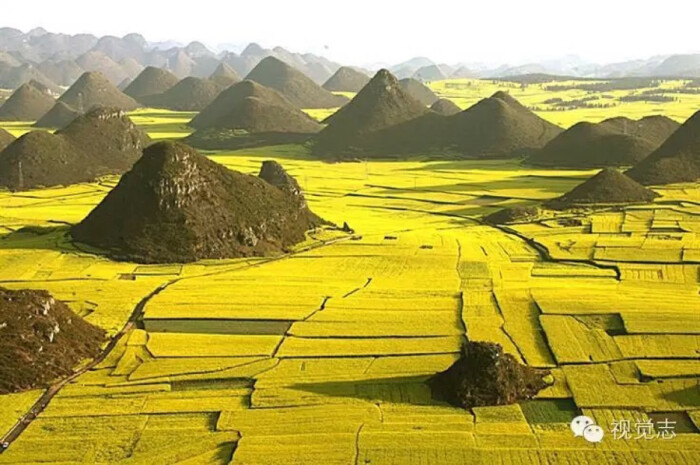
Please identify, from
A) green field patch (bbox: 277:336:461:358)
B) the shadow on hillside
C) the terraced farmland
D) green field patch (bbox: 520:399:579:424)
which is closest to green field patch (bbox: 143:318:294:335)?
the terraced farmland

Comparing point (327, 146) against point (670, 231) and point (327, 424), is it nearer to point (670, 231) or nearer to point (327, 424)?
point (670, 231)

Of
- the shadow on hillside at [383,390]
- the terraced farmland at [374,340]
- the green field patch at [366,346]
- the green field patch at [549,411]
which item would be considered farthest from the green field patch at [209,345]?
the green field patch at [549,411]

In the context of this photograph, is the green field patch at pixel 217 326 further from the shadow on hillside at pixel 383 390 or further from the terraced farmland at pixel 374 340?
the shadow on hillside at pixel 383 390

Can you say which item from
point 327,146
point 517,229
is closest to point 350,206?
point 517,229

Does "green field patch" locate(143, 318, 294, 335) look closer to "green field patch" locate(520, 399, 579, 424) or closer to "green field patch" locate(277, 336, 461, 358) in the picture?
"green field patch" locate(277, 336, 461, 358)

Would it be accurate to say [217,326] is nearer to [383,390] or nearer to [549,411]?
[383,390]
